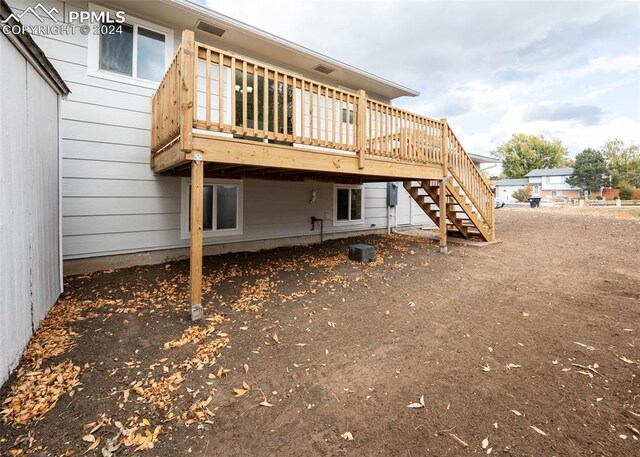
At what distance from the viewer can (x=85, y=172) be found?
5.12m

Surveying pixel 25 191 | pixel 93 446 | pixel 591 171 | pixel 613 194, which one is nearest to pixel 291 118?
pixel 25 191

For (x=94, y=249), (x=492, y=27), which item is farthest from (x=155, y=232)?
(x=492, y=27)

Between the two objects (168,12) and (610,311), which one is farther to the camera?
(168,12)

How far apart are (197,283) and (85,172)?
11.9ft

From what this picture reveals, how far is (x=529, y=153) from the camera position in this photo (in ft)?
180

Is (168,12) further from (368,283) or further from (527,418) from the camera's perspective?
(527,418)

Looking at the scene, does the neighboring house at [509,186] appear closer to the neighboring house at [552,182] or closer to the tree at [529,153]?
the neighboring house at [552,182]

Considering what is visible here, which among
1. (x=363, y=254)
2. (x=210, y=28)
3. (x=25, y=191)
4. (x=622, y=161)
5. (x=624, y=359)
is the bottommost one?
(x=624, y=359)

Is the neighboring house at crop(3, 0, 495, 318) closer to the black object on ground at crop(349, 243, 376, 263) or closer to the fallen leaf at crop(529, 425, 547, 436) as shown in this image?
the black object on ground at crop(349, 243, 376, 263)

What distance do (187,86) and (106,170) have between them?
3.23 meters

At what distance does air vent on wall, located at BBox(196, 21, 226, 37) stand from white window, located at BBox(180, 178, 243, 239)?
10.4 ft

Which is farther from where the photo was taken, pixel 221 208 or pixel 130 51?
pixel 221 208

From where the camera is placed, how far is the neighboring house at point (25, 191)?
2301 mm

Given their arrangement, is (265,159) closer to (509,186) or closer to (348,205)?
(348,205)
